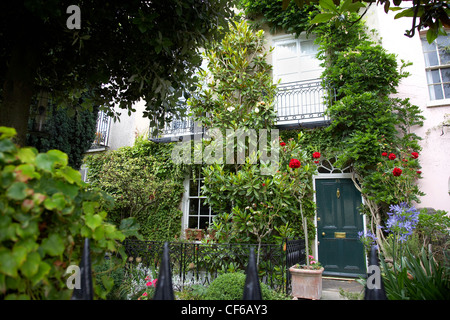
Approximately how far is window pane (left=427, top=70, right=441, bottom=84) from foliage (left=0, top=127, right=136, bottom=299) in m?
8.07

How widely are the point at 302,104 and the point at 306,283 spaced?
5.04m

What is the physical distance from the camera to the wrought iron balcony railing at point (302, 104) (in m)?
6.98

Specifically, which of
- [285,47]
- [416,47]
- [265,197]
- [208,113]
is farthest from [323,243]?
[285,47]

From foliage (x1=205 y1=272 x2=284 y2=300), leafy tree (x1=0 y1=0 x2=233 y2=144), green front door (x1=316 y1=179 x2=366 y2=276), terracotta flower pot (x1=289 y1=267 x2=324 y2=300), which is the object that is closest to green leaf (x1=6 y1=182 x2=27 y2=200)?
leafy tree (x1=0 y1=0 x2=233 y2=144)

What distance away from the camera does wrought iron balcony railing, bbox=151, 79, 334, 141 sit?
6.98 metres

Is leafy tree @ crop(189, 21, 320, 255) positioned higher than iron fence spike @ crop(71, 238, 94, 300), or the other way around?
leafy tree @ crop(189, 21, 320, 255)

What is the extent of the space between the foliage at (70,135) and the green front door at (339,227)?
6.14 metres

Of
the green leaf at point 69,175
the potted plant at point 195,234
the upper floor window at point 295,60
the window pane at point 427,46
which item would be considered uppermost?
the upper floor window at point 295,60

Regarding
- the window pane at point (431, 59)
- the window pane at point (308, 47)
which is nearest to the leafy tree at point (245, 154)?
the window pane at point (308, 47)

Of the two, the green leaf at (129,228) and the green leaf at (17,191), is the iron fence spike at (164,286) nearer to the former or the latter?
the green leaf at (129,228)

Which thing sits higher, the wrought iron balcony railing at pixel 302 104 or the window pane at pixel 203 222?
the wrought iron balcony railing at pixel 302 104

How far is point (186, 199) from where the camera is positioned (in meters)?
8.28

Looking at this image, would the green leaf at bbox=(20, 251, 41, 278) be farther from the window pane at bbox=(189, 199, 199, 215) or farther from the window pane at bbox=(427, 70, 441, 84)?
the window pane at bbox=(427, 70, 441, 84)

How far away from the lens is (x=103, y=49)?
A: 110 inches
